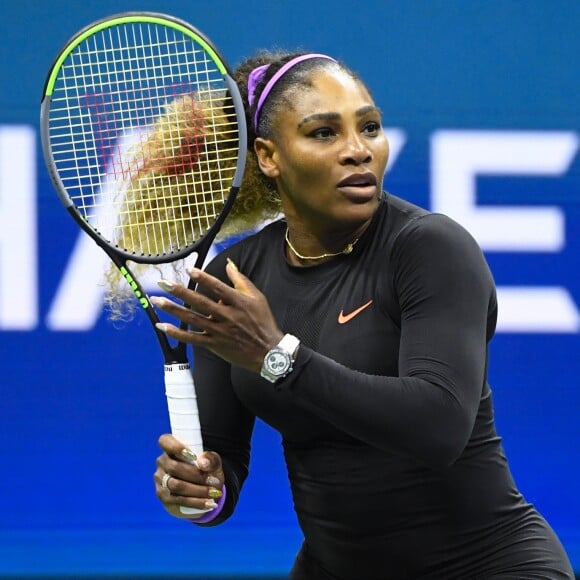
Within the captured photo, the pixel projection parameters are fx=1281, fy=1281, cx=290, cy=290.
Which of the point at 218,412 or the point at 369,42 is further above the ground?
the point at 369,42

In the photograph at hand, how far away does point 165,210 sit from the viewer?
240 centimetres

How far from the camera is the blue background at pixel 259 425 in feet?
11.8

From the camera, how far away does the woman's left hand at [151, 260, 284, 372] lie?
1.80 metres

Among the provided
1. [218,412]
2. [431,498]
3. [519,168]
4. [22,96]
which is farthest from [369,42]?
[431,498]

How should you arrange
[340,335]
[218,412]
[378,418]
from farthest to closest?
[218,412]
[340,335]
[378,418]

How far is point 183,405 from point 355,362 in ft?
0.98

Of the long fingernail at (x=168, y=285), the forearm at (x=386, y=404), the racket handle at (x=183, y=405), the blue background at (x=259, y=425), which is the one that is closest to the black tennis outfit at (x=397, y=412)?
the forearm at (x=386, y=404)

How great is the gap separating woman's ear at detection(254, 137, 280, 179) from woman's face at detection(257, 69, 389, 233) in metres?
0.05

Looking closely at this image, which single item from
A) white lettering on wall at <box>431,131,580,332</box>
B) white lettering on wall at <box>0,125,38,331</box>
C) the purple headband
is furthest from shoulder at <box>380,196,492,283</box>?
white lettering on wall at <box>0,125,38,331</box>

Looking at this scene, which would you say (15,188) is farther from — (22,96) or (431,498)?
(431,498)

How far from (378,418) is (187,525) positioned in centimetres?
190

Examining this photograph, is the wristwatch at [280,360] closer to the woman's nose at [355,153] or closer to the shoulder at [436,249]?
the shoulder at [436,249]

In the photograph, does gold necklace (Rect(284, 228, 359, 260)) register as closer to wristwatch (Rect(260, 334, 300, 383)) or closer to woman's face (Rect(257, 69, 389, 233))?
woman's face (Rect(257, 69, 389, 233))

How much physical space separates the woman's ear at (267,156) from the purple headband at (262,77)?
0.03 meters
